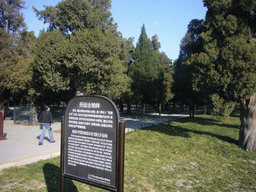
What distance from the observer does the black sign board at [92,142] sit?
9.13 ft

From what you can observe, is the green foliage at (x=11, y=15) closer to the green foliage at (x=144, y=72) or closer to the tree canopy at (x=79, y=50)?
the tree canopy at (x=79, y=50)

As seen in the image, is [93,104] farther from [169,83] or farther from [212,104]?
[169,83]

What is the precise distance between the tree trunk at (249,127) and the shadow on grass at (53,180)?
835 centimetres

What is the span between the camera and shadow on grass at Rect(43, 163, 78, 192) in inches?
182

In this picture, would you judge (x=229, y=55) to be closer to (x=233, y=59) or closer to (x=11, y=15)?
(x=233, y=59)

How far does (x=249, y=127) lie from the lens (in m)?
9.38

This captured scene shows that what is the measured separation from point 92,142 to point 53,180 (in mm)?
2887

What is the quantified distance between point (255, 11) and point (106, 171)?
1049cm

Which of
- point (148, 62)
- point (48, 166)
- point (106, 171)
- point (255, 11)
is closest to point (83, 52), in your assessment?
point (48, 166)

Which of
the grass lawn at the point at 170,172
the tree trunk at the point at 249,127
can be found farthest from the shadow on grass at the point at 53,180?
the tree trunk at the point at 249,127

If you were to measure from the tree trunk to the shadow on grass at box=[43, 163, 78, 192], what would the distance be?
835cm

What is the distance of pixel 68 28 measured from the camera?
14.2 m

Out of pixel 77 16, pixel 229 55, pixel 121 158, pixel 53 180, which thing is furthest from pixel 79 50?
pixel 121 158

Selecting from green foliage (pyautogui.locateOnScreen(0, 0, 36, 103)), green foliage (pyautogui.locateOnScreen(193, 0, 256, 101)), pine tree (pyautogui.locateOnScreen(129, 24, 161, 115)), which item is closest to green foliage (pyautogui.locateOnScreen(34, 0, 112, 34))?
green foliage (pyautogui.locateOnScreen(0, 0, 36, 103))
